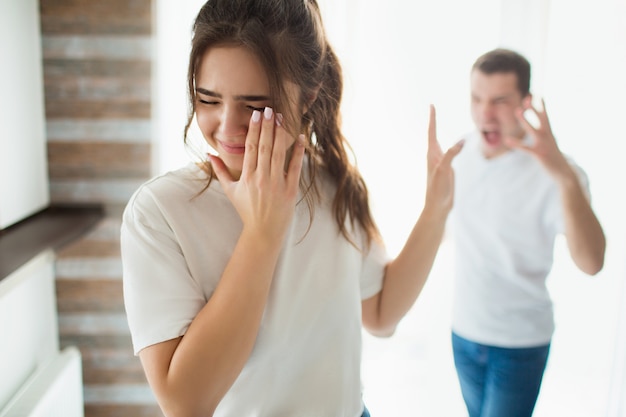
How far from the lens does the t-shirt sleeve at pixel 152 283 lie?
0.64m

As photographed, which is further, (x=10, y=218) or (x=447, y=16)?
(x=10, y=218)

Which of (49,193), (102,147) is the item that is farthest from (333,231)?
(49,193)

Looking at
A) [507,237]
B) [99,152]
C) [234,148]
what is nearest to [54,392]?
[99,152]

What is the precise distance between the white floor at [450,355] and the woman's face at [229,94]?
0.44 m

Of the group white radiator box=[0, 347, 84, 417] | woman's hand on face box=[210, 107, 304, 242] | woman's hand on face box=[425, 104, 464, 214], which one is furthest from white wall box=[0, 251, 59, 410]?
woman's hand on face box=[425, 104, 464, 214]

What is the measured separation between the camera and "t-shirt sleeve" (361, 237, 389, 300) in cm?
84

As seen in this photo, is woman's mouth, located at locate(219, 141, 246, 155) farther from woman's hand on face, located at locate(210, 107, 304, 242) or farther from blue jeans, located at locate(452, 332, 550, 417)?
blue jeans, located at locate(452, 332, 550, 417)

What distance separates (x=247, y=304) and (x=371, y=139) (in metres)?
0.48

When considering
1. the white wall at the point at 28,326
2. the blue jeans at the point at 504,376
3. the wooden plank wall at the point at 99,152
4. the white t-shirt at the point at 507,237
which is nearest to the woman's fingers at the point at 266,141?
the white t-shirt at the point at 507,237

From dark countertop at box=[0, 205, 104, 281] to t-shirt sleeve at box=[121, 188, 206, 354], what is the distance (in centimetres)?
45

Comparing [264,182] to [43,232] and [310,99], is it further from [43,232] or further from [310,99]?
[43,232]

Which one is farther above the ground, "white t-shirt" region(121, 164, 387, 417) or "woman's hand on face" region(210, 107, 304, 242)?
"woman's hand on face" region(210, 107, 304, 242)

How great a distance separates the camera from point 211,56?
26.2 inches

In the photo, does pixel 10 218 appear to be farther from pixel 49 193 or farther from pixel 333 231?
pixel 333 231
